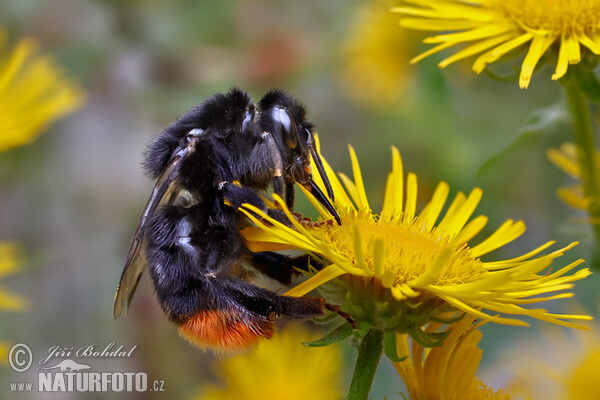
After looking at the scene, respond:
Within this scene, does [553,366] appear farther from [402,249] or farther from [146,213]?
[146,213]

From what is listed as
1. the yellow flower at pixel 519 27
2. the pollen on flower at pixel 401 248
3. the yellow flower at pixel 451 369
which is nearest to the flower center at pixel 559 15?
the yellow flower at pixel 519 27

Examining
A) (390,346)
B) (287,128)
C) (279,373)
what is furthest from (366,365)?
(279,373)

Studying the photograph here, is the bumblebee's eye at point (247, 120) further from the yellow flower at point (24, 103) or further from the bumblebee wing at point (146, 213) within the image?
the yellow flower at point (24, 103)

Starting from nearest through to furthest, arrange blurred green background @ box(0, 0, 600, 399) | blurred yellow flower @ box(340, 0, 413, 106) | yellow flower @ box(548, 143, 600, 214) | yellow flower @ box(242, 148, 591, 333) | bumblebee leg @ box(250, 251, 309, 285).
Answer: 1. yellow flower @ box(242, 148, 591, 333)
2. bumblebee leg @ box(250, 251, 309, 285)
3. yellow flower @ box(548, 143, 600, 214)
4. blurred green background @ box(0, 0, 600, 399)
5. blurred yellow flower @ box(340, 0, 413, 106)

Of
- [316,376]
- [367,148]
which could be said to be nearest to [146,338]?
[316,376]

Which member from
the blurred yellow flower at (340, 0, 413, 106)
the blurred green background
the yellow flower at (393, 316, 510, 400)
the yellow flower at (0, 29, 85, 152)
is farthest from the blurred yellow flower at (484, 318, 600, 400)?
the blurred yellow flower at (340, 0, 413, 106)

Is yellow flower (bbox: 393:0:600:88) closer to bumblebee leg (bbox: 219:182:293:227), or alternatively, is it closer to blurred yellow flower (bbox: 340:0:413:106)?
bumblebee leg (bbox: 219:182:293:227)
